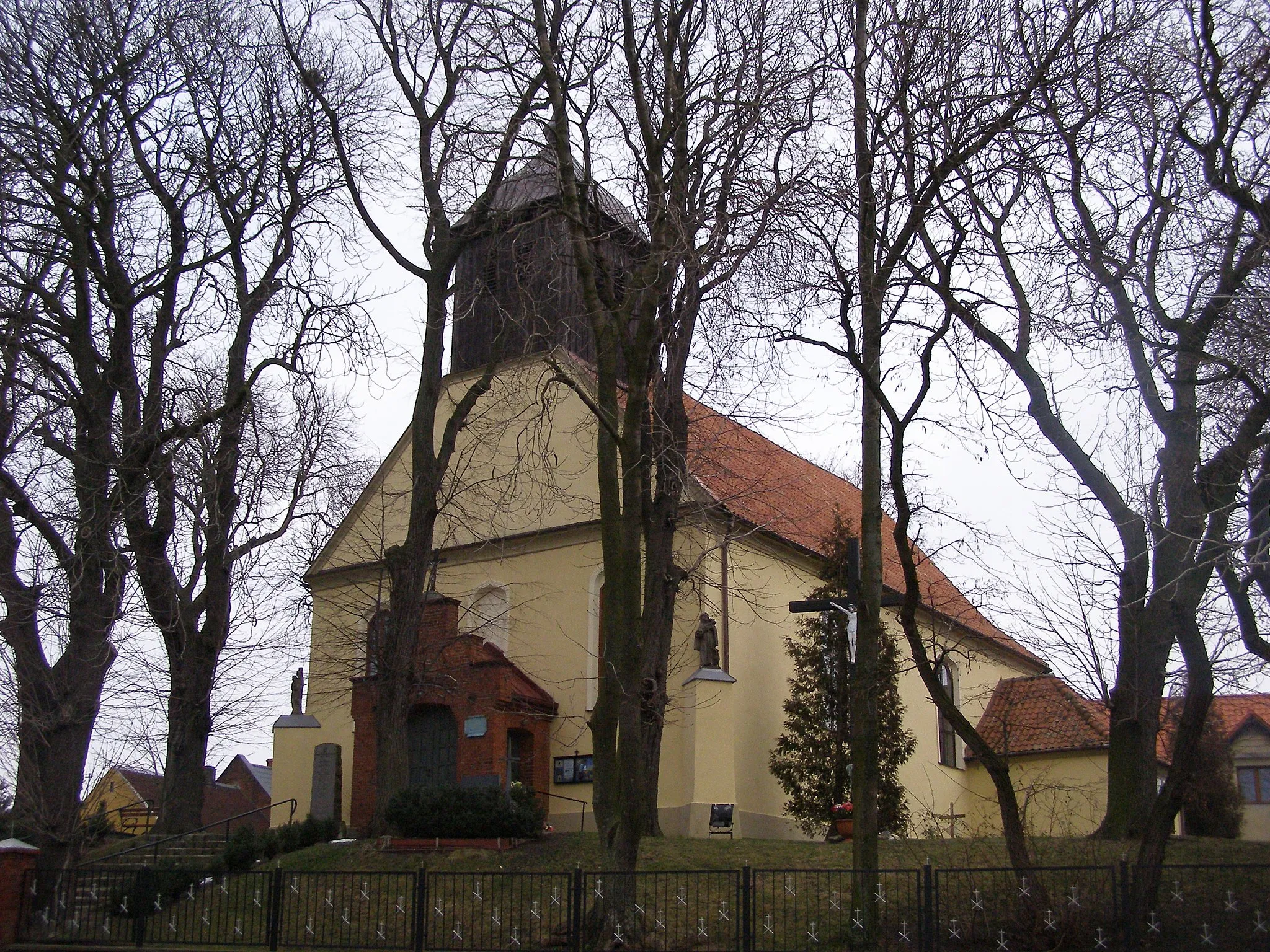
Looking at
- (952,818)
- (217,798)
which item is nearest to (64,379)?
(952,818)

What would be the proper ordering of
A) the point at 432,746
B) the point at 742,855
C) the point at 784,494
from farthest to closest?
1. the point at 784,494
2. the point at 432,746
3. the point at 742,855

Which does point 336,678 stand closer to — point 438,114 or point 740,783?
point 740,783

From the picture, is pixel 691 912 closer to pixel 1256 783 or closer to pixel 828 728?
pixel 828 728

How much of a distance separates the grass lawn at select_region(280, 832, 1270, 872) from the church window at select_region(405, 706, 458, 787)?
4.01 m

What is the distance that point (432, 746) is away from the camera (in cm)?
2436

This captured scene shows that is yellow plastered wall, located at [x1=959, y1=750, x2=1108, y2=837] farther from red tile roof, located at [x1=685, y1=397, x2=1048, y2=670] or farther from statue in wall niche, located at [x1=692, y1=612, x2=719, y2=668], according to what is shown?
statue in wall niche, located at [x1=692, y1=612, x2=719, y2=668]

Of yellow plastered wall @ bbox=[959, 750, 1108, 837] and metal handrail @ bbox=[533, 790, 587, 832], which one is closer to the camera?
metal handrail @ bbox=[533, 790, 587, 832]

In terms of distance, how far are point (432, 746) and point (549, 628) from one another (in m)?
3.25

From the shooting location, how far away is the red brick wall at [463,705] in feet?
75.0

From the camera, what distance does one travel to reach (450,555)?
2734 centimetres

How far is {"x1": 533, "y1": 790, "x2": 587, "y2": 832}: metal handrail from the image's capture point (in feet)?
74.0

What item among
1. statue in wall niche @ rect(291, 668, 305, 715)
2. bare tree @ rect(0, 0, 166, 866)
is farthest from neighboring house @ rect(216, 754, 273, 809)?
bare tree @ rect(0, 0, 166, 866)

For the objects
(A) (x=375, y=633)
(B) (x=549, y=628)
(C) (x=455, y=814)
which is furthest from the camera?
(B) (x=549, y=628)

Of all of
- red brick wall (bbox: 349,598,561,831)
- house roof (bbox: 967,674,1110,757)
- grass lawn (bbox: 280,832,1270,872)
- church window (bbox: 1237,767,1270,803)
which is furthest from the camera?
church window (bbox: 1237,767,1270,803)
